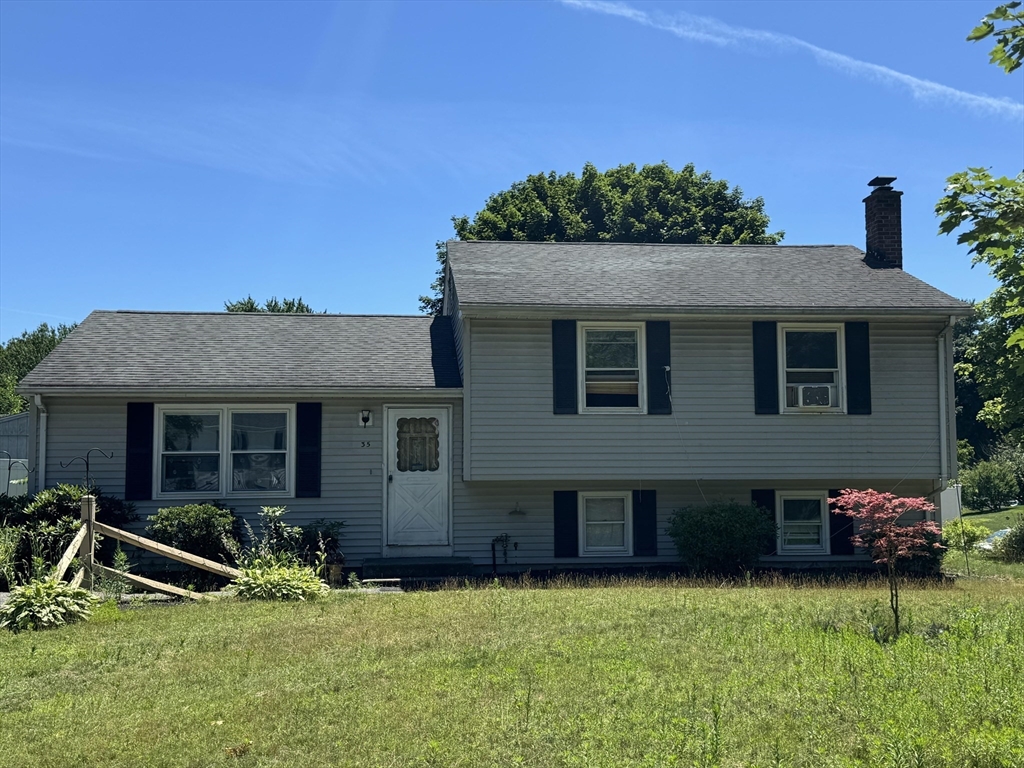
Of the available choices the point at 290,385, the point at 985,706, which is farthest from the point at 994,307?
the point at 985,706

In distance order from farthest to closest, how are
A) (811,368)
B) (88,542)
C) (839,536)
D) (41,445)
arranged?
(839,536), (811,368), (41,445), (88,542)

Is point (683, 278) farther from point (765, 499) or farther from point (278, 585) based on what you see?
point (278, 585)

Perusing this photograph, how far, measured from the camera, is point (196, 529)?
14.1 meters

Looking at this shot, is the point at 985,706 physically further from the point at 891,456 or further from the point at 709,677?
the point at 891,456

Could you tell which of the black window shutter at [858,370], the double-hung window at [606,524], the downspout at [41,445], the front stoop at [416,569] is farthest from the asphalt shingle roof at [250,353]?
the black window shutter at [858,370]

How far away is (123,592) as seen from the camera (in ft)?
40.0

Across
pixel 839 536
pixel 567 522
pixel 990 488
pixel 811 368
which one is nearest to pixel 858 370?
pixel 811 368

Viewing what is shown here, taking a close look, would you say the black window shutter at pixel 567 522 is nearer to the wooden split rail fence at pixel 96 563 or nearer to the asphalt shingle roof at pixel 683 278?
the asphalt shingle roof at pixel 683 278

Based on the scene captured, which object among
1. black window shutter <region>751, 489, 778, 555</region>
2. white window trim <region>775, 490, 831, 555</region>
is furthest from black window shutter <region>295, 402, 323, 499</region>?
white window trim <region>775, 490, 831, 555</region>

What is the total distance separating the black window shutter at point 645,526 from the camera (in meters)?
16.1

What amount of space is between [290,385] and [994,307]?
1943 centimetres

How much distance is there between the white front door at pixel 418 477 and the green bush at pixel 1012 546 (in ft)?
38.5

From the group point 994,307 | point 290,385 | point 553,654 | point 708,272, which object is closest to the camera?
point 553,654

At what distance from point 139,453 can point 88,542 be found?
10.6 feet
